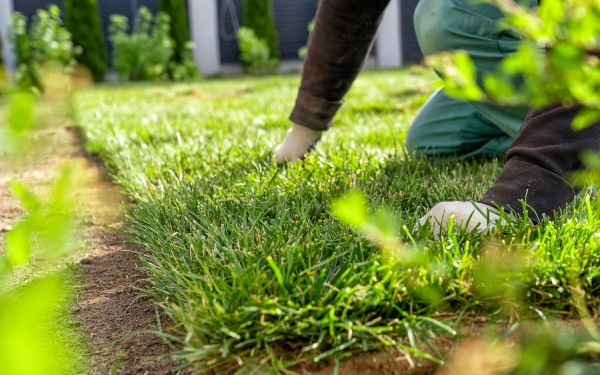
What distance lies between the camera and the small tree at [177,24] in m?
12.1

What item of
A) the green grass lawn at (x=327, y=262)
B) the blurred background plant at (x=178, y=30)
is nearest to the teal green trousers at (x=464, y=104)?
the green grass lawn at (x=327, y=262)

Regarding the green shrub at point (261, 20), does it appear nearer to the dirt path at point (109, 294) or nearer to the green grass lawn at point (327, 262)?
the dirt path at point (109, 294)

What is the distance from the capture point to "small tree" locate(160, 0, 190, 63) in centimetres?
1207

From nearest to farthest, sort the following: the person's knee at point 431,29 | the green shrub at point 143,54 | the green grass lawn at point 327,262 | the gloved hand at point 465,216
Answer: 1. the green grass lawn at point 327,262
2. the gloved hand at point 465,216
3. the person's knee at point 431,29
4. the green shrub at point 143,54

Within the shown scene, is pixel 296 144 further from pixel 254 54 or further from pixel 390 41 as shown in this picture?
pixel 390 41

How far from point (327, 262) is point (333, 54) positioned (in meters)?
1.07

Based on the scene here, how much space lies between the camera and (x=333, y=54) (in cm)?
199

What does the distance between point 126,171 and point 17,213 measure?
0.38 metres

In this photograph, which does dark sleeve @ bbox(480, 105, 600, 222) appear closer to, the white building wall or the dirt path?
the dirt path

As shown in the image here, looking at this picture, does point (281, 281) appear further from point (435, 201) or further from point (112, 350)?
point (435, 201)

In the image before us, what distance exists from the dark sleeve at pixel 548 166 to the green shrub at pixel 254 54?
10705mm

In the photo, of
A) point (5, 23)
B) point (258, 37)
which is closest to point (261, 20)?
point (258, 37)

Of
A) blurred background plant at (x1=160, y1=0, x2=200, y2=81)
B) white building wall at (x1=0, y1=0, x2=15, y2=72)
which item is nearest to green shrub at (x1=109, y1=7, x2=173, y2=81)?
blurred background plant at (x1=160, y1=0, x2=200, y2=81)

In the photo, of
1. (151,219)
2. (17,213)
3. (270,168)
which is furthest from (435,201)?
(17,213)
